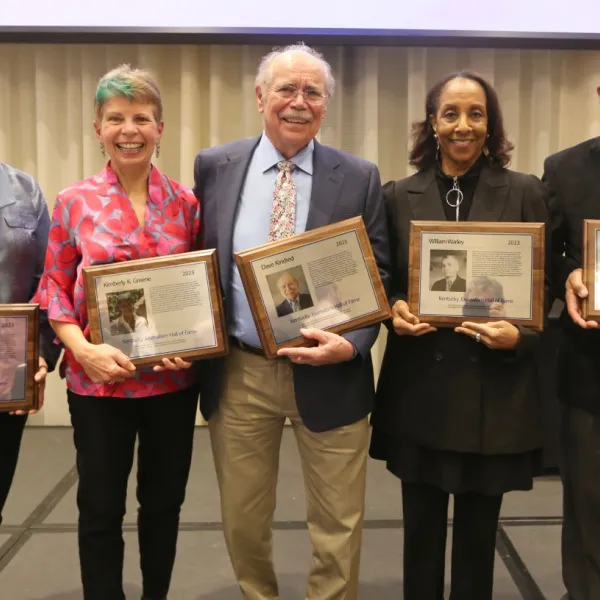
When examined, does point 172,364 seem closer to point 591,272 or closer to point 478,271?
point 478,271

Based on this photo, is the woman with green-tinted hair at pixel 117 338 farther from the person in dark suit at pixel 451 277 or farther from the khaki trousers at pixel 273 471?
the person in dark suit at pixel 451 277

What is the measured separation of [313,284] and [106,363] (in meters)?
0.51

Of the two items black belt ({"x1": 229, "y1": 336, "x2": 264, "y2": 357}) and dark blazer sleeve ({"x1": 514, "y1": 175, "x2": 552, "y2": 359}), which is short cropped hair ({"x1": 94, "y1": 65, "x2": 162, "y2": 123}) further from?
dark blazer sleeve ({"x1": 514, "y1": 175, "x2": 552, "y2": 359})

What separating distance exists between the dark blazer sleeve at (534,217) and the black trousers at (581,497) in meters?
0.33

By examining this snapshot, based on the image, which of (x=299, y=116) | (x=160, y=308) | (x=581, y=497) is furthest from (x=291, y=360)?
(x=581, y=497)

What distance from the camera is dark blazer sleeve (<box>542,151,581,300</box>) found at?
5.73ft

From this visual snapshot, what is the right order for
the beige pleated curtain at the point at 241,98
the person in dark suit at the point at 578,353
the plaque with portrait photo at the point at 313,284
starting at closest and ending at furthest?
1. the plaque with portrait photo at the point at 313,284
2. the person in dark suit at the point at 578,353
3. the beige pleated curtain at the point at 241,98

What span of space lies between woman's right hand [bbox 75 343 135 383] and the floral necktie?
17.8 inches

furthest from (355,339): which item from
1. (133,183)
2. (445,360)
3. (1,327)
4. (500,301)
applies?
(1,327)

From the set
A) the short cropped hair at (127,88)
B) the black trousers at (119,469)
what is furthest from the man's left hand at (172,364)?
the short cropped hair at (127,88)

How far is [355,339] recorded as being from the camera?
5.33 ft

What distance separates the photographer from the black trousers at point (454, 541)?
1709mm

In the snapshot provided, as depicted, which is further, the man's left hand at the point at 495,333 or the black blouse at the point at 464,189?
the black blouse at the point at 464,189

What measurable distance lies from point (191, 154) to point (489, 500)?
2520 mm
